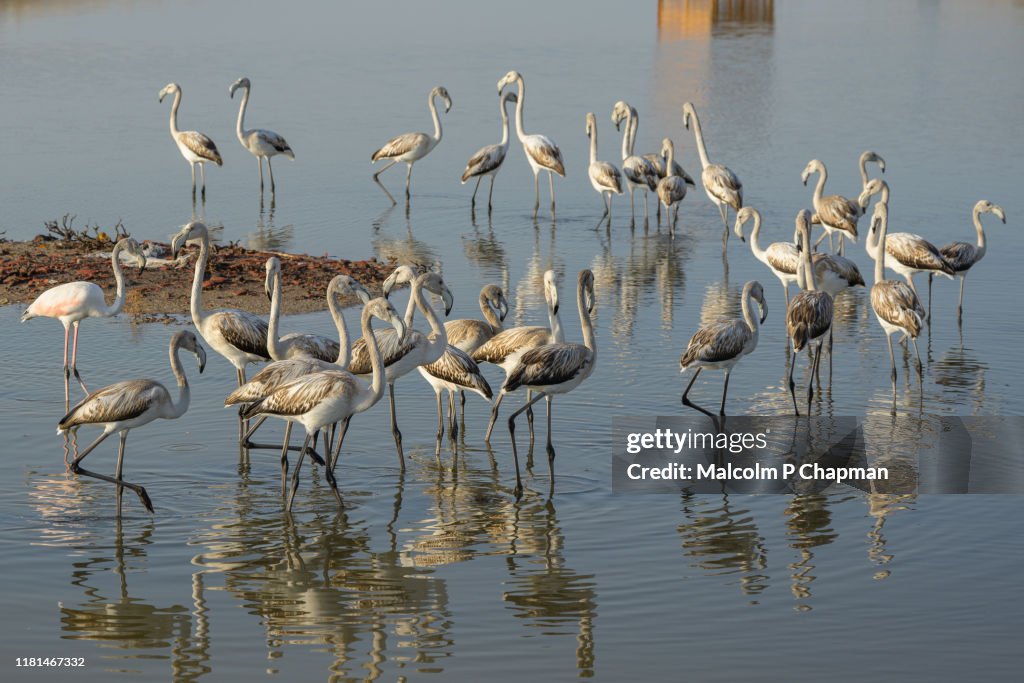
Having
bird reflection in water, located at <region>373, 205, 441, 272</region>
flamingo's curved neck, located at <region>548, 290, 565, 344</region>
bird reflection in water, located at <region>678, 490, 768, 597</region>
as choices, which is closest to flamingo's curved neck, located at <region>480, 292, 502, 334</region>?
flamingo's curved neck, located at <region>548, 290, 565, 344</region>

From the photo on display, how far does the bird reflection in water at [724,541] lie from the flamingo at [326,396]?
229 centimetres

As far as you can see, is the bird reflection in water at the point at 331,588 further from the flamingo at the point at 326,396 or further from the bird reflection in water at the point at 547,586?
the bird reflection in water at the point at 547,586

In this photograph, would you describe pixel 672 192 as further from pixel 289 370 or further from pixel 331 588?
pixel 331 588

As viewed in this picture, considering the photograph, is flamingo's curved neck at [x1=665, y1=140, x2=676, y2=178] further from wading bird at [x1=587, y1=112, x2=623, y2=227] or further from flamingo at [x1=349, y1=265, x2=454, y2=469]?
flamingo at [x1=349, y1=265, x2=454, y2=469]

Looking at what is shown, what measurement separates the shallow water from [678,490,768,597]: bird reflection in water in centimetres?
3

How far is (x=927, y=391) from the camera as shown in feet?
42.8

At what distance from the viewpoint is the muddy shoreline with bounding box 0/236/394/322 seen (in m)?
15.9

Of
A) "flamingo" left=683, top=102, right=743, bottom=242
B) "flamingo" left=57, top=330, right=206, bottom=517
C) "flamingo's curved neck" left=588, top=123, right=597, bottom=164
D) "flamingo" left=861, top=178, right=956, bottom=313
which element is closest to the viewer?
"flamingo" left=57, top=330, right=206, bottom=517

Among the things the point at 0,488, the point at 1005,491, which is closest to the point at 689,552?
the point at 1005,491

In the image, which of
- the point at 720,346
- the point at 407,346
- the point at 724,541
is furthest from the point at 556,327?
the point at 724,541

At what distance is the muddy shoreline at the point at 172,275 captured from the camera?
1592 cm

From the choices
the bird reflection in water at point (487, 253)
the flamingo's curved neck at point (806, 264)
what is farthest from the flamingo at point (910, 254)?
the bird reflection in water at point (487, 253)

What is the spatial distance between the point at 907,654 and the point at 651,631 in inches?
54.2

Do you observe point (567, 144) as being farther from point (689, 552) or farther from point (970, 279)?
point (689, 552)
